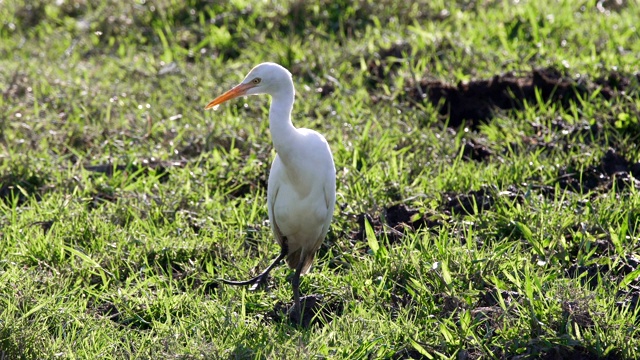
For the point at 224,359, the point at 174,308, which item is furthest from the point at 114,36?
the point at 224,359

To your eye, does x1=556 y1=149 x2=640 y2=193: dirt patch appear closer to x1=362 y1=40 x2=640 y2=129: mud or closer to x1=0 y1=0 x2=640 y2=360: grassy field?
x1=0 y1=0 x2=640 y2=360: grassy field

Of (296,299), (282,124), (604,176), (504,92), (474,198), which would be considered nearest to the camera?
(282,124)

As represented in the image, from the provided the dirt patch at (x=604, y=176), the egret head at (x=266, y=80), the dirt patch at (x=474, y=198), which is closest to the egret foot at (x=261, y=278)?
the egret head at (x=266, y=80)

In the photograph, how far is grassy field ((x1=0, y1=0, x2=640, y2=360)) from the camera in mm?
3586

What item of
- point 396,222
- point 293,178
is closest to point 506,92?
point 396,222

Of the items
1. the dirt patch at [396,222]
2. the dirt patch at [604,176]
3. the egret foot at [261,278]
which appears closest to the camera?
the egret foot at [261,278]

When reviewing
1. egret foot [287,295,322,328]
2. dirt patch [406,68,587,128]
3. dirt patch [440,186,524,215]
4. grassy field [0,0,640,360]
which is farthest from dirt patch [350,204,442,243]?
dirt patch [406,68,587,128]

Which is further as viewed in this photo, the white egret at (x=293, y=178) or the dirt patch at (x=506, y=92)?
the dirt patch at (x=506, y=92)

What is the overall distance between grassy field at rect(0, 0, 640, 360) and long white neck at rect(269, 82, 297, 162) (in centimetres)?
68

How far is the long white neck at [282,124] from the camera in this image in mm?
3748

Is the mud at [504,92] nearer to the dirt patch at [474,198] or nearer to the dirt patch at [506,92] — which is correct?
the dirt patch at [506,92]

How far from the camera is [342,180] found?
16.1ft

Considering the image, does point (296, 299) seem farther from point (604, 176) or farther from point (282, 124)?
point (604, 176)

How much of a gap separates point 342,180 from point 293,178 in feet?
3.47
